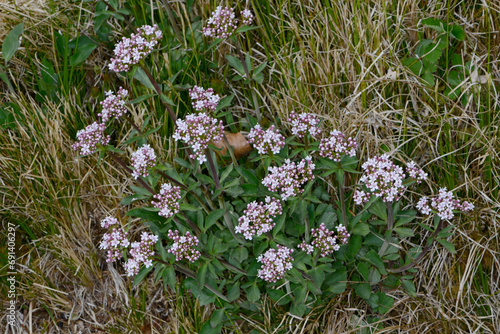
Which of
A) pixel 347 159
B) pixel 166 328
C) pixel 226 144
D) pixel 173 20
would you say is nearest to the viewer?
pixel 347 159

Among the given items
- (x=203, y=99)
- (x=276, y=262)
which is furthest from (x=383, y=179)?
(x=203, y=99)

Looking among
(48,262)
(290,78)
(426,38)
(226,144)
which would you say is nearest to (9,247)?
(48,262)

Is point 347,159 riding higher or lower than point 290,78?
lower

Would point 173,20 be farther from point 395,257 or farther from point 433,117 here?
point 395,257

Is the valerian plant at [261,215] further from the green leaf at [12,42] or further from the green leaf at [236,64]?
the green leaf at [12,42]

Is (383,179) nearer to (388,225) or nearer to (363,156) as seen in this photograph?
(388,225)

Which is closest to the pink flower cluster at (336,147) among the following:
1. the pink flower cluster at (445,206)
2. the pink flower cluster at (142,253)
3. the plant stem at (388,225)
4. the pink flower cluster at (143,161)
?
the plant stem at (388,225)

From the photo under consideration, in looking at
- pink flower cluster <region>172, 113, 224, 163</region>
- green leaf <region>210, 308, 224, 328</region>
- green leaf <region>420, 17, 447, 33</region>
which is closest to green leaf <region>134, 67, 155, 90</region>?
pink flower cluster <region>172, 113, 224, 163</region>

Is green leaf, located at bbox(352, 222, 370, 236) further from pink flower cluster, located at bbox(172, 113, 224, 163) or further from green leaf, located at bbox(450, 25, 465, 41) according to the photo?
green leaf, located at bbox(450, 25, 465, 41)
